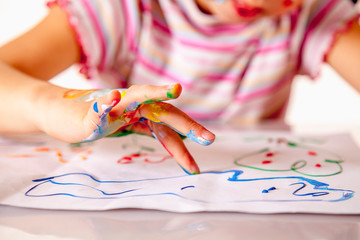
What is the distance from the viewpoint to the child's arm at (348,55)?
0.51 meters

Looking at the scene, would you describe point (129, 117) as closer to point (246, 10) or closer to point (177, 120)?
point (177, 120)

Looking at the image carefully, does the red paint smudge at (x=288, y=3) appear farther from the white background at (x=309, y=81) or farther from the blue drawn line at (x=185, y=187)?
the white background at (x=309, y=81)

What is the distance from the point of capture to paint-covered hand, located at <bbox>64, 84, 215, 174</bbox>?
277 mm

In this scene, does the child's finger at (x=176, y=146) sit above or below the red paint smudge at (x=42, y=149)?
below

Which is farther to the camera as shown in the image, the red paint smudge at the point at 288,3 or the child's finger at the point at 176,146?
the red paint smudge at the point at 288,3

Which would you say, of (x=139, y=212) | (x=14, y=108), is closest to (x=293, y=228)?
(x=139, y=212)

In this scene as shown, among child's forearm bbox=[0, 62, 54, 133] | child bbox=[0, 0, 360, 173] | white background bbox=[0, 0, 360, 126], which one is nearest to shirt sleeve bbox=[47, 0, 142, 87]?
child bbox=[0, 0, 360, 173]

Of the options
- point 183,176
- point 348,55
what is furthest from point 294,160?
point 348,55

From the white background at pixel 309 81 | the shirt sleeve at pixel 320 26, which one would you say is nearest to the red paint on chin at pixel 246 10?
the shirt sleeve at pixel 320 26

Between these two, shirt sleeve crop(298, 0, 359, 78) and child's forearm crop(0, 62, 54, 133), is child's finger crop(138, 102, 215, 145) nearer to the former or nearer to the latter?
child's forearm crop(0, 62, 54, 133)

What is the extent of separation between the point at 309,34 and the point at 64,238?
0.43m

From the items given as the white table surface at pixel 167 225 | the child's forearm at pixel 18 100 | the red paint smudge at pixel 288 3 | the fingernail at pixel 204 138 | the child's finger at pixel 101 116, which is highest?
the red paint smudge at pixel 288 3

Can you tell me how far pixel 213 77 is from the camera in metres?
0.58

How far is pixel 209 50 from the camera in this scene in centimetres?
Answer: 55
